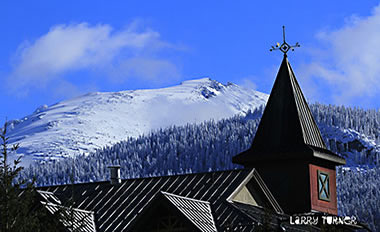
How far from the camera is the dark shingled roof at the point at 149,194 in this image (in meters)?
28.0

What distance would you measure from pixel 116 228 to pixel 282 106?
1223cm

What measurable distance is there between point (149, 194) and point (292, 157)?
7743 mm

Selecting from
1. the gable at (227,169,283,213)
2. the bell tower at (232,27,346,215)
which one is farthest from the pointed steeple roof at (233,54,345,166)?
the gable at (227,169,283,213)

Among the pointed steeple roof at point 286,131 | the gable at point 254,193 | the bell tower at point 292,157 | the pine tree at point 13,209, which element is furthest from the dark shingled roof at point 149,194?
the pine tree at point 13,209

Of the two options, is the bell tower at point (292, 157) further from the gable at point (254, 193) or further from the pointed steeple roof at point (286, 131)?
the gable at point (254, 193)

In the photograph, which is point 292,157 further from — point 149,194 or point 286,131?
point 149,194

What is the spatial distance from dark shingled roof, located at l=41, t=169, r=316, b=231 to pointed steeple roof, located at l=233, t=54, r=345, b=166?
15.6 ft

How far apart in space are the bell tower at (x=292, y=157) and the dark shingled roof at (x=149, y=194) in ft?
14.0

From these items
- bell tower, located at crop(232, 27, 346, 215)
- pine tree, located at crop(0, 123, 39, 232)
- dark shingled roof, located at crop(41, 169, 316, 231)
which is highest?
bell tower, located at crop(232, 27, 346, 215)

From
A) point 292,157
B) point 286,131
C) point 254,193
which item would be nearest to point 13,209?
point 254,193

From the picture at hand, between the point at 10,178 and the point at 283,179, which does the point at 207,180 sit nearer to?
the point at 283,179

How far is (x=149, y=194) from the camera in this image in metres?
30.0

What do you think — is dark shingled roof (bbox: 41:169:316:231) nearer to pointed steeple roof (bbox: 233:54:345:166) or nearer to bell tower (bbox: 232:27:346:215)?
bell tower (bbox: 232:27:346:215)

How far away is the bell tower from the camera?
34875mm
